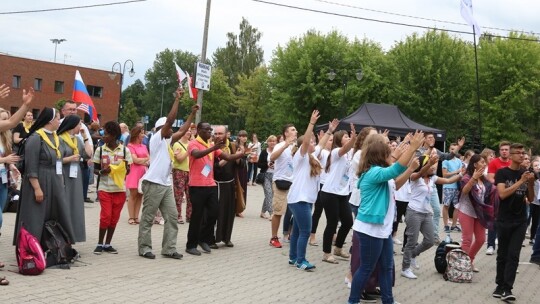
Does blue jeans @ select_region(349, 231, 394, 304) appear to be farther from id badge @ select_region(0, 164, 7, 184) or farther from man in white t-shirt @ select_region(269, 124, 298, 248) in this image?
id badge @ select_region(0, 164, 7, 184)

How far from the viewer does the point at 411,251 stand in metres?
8.47

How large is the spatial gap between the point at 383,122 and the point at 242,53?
57.2m

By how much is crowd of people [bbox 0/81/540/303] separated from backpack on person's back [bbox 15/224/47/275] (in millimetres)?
217

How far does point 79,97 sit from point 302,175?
31.1ft

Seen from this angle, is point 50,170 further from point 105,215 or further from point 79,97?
point 79,97

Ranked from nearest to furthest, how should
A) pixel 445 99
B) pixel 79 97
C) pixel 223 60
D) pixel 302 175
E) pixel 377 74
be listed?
pixel 302 175, pixel 79 97, pixel 445 99, pixel 377 74, pixel 223 60

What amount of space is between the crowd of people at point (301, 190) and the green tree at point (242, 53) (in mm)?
68248

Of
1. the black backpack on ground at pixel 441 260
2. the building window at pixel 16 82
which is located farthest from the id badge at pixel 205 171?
the building window at pixel 16 82

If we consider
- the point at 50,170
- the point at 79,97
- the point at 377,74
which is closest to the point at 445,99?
the point at 377,74

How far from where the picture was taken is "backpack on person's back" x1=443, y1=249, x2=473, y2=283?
8.41 meters

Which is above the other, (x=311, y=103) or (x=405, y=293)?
(x=311, y=103)

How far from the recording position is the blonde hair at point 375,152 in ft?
19.7

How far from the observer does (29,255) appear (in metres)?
7.02

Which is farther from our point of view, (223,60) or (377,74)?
(223,60)
